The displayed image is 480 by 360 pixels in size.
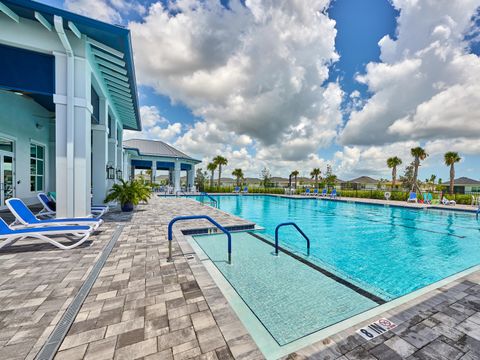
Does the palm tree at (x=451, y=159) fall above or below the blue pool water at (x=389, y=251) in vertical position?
above

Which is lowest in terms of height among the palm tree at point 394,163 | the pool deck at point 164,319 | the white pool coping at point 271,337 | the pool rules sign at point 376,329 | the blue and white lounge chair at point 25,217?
the white pool coping at point 271,337

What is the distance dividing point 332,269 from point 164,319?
3.42 meters

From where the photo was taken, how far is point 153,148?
2438 cm

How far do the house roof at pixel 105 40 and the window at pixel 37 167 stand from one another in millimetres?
4539

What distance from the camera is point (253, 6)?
830 cm

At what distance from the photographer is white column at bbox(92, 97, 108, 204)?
886cm

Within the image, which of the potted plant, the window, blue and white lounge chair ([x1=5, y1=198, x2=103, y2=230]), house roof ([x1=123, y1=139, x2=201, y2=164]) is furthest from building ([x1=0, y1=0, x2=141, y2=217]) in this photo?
house roof ([x1=123, y1=139, x2=201, y2=164])

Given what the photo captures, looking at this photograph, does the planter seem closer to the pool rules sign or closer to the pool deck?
the pool deck

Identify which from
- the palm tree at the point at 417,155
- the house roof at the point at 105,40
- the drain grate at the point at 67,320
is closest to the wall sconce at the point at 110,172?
the house roof at the point at 105,40

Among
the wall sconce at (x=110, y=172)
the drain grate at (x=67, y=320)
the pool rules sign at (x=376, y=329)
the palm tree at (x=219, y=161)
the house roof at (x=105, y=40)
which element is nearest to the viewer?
the drain grate at (x=67, y=320)

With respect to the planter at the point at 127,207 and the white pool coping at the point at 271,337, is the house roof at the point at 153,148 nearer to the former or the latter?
the planter at the point at 127,207

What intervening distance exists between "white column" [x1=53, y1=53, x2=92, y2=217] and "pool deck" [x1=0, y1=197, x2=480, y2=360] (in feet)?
8.55

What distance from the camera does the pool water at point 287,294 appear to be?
2.57 metres

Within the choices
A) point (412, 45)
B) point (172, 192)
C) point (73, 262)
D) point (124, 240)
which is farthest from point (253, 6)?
point (172, 192)
